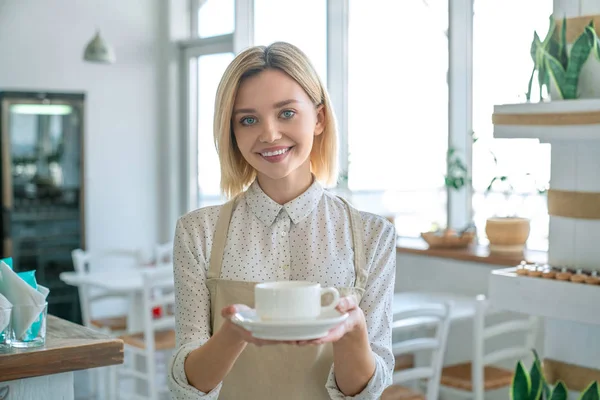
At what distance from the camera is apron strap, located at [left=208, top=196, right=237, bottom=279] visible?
150 centimetres

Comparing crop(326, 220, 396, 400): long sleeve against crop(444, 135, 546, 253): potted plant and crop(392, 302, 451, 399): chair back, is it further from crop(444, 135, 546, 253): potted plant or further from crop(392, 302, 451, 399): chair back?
crop(444, 135, 546, 253): potted plant

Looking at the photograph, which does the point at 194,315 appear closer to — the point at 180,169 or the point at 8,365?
the point at 8,365

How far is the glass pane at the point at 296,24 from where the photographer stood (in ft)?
18.2

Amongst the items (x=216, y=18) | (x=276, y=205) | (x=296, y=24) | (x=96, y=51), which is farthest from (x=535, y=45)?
(x=216, y=18)

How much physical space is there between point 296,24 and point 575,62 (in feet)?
11.1

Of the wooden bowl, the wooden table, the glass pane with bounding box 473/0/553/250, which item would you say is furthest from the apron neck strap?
the wooden bowl

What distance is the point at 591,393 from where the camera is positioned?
2510 mm

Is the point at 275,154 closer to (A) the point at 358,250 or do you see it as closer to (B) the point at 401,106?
(A) the point at 358,250

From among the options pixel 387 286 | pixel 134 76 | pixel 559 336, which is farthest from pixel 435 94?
pixel 387 286

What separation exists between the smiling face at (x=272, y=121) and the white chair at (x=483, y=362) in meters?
2.14

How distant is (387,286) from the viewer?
1.51 m

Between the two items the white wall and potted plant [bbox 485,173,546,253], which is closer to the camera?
potted plant [bbox 485,173,546,253]

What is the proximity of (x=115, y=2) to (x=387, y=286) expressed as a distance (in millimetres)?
5533

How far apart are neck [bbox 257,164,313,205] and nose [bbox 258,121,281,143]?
15cm
